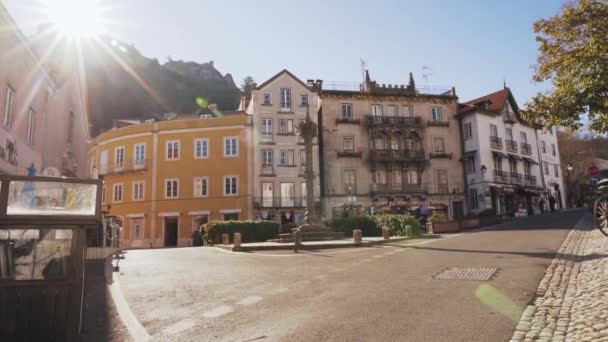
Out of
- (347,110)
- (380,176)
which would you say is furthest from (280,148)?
(380,176)

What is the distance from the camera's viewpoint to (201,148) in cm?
3753

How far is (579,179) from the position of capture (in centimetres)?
5453

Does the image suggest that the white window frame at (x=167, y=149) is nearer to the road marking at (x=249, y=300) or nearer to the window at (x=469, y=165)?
the window at (x=469, y=165)

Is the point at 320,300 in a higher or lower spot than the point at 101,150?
lower

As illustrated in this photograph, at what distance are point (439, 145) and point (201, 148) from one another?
76.2 ft

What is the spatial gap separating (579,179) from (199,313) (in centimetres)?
6145

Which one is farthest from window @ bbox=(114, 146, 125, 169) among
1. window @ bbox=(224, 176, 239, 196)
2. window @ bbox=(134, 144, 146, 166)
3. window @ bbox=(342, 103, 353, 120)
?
window @ bbox=(342, 103, 353, 120)

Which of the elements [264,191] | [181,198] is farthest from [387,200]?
[181,198]

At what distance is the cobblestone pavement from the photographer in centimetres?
424

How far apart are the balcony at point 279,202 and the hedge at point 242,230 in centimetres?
1084

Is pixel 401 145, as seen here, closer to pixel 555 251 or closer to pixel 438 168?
pixel 438 168

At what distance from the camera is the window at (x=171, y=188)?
121ft

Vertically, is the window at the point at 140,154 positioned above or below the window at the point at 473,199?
above

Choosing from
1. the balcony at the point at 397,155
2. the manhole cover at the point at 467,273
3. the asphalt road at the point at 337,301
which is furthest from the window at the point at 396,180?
the manhole cover at the point at 467,273
